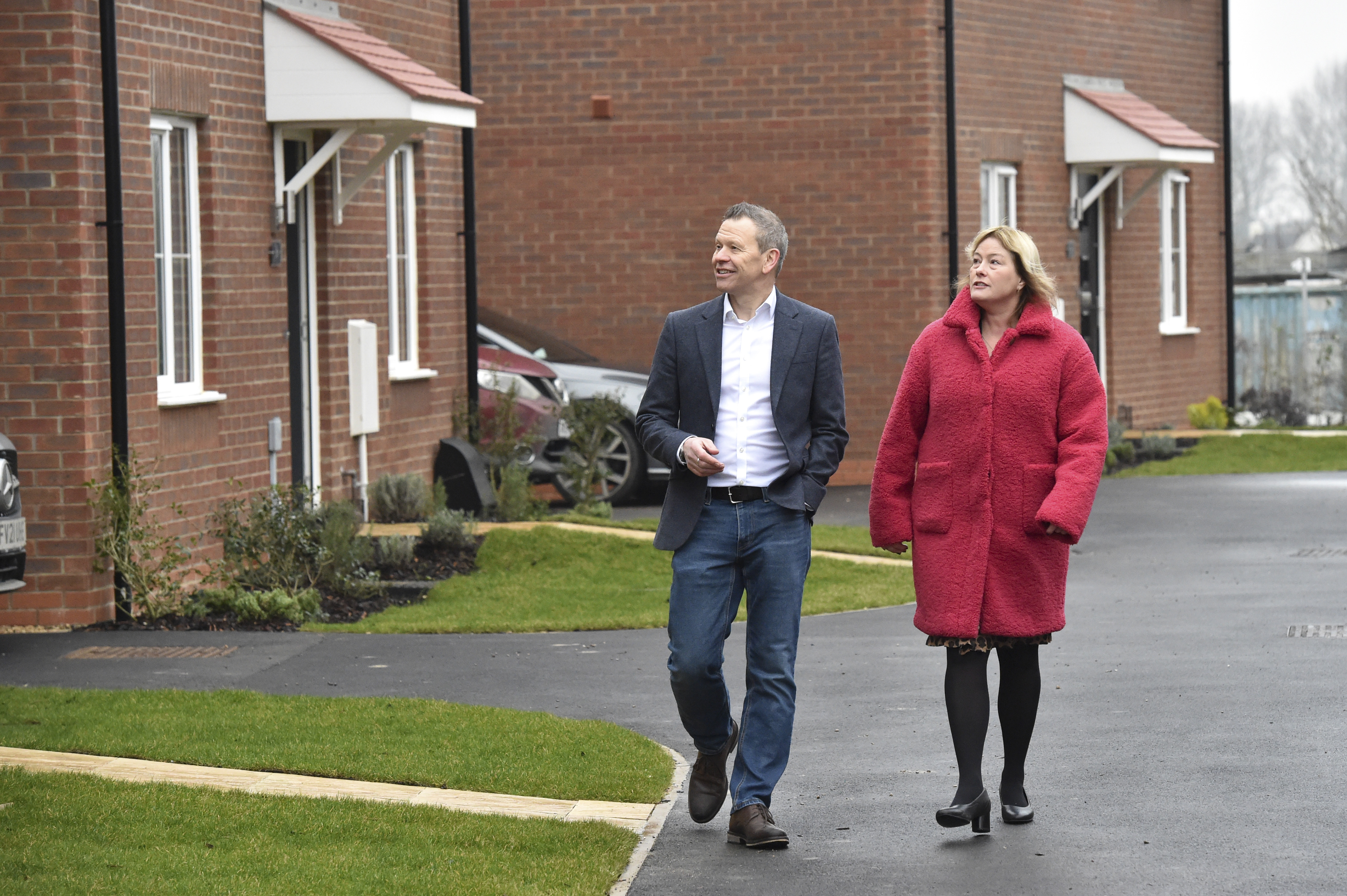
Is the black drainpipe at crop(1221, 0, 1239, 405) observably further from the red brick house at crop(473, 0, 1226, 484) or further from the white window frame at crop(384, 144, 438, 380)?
the white window frame at crop(384, 144, 438, 380)

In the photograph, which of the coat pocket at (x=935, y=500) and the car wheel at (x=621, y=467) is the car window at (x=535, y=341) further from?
the coat pocket at (x=935, y=500)

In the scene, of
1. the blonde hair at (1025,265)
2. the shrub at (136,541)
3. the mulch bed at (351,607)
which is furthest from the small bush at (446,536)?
the blonde hair at (1025,265)

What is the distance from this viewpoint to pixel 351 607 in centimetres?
1159

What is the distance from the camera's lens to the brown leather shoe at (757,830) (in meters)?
6.07

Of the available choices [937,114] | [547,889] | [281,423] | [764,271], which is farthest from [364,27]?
[547,889]

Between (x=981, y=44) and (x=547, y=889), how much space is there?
52.2 feet

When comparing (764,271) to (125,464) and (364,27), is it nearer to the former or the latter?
(125,464)

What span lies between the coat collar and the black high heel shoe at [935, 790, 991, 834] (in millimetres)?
1437

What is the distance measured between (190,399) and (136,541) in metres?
1.34

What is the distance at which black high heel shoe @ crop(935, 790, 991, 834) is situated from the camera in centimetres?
614

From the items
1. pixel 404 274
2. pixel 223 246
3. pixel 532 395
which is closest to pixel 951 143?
pixel 532 395

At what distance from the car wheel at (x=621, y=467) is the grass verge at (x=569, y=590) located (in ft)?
13.1

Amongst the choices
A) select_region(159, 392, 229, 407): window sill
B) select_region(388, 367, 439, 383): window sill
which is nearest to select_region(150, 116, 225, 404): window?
select_region(159, 392, 229, 407): window sill

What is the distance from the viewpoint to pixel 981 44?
20.2 metres
